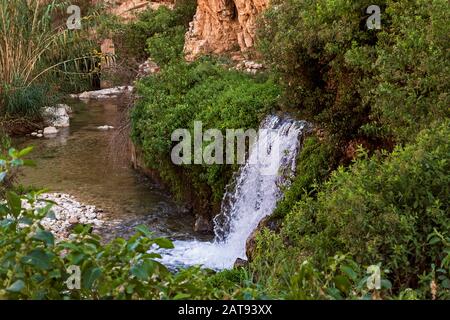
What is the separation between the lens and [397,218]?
13.0ft

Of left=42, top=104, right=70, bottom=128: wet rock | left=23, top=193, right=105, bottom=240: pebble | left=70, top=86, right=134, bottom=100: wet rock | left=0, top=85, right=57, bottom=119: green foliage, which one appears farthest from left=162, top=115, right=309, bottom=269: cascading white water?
left=70, top=86, right=134, bottom=100: wet rock

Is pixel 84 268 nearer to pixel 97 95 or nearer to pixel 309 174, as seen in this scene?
pixel 309 174

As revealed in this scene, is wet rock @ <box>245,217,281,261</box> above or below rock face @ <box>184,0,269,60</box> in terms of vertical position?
below

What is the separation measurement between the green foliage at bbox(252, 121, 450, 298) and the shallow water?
19.3 ft

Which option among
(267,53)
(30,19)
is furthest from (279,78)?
(30,19)

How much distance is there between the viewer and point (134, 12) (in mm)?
21719

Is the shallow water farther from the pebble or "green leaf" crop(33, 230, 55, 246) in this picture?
"green leaf" crop(33, 230, 55, 246)

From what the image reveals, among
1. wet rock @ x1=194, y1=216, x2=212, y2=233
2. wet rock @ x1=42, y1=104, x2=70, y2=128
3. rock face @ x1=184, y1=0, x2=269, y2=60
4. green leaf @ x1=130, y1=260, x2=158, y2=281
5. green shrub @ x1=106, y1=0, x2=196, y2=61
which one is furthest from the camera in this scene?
green shrub @ x1=106, y1=0, x2=196, y2=61

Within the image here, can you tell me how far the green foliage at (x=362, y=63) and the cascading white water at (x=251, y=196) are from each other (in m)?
0.69

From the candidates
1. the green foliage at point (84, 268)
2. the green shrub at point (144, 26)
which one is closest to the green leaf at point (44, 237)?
the green foliage at point (84, 268)

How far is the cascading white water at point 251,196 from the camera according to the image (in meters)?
8.98

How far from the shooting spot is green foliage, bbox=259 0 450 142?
20.2ft
